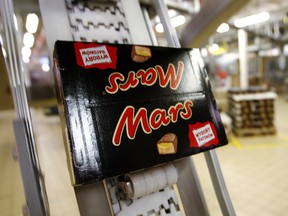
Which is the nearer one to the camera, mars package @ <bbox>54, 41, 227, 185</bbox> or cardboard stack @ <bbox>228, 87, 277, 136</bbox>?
mars package @ <bbox>54, 41, 227, 185</bbox>

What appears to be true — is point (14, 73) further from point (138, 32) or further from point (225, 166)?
point (225, 166)

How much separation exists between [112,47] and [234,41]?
13.0 metres

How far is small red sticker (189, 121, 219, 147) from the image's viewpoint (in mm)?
887

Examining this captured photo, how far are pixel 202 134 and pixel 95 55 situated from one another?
1.70 feet

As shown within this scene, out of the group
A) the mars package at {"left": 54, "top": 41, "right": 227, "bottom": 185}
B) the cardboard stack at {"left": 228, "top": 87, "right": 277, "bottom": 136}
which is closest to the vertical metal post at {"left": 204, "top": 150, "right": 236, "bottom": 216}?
the mars package at {"left": 54, "top": 41, "right": 227, "bottom": 185}

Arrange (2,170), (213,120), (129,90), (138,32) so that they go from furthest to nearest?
1. (2,170)
2. (138,32)
3. (213,120)
4. (129,90)

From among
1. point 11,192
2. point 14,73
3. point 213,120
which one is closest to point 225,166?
point 213,120

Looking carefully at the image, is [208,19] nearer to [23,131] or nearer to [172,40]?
[172,40]

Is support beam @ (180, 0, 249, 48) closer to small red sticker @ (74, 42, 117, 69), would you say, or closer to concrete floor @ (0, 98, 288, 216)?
small red sticker @ (74, 42, 117, 69)

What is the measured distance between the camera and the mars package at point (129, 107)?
2.33 feet

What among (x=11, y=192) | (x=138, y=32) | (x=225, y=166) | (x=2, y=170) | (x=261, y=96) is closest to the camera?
(x=138, y=32)

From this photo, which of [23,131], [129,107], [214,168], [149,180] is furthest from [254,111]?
[23,131]

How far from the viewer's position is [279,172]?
3.12 metres

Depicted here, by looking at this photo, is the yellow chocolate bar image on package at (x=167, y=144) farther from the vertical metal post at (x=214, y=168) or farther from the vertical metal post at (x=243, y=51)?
the vertical metal post at (x=243, y=51)
